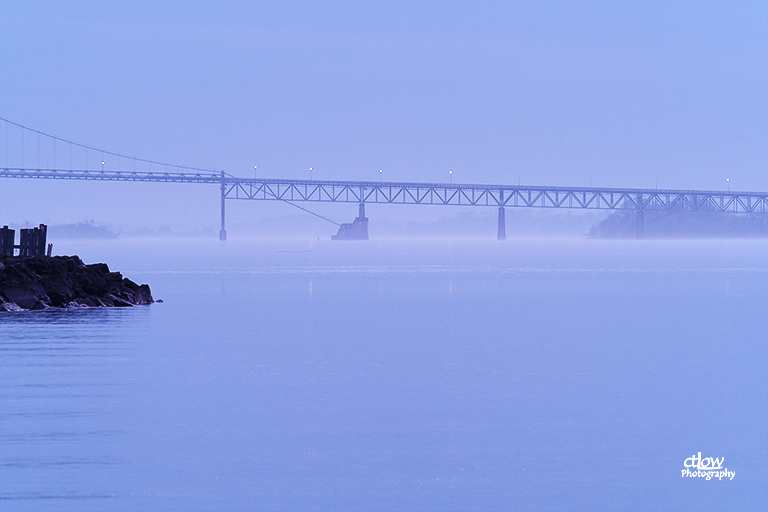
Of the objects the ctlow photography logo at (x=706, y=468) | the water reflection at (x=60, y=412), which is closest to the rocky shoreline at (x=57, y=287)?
the water reflection at (x=60, y=412)

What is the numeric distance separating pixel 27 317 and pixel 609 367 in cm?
1331

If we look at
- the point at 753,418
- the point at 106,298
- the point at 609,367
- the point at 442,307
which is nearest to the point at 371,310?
the point at 442,307

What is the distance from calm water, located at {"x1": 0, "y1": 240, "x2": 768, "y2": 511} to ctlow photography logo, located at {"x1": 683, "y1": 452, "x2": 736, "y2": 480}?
→ 0.14 m

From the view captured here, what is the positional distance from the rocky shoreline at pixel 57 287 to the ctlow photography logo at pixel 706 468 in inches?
714

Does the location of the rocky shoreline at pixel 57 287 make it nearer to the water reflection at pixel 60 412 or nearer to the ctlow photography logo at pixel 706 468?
the water reflection at pixel 60 412

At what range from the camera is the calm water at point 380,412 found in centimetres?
729

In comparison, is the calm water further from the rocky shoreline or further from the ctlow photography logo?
the rocky shoreline

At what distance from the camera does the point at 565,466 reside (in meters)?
7.92

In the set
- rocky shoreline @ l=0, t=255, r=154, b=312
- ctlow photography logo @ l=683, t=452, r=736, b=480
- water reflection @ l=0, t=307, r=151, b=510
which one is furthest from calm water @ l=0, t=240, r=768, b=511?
rocky shoreline @ l=0, t=255, r=154, b=312

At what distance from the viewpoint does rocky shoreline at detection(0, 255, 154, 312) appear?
22938mm

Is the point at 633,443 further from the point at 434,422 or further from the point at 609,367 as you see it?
the point at 609,367

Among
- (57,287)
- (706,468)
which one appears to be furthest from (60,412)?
(57,287)

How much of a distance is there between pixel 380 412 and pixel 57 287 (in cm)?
1591

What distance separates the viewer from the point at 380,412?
10109 mm
